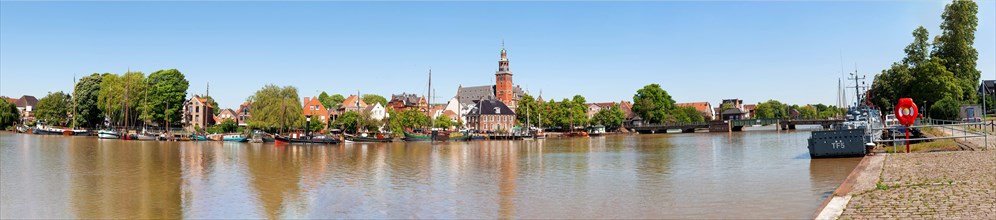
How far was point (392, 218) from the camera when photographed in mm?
16688

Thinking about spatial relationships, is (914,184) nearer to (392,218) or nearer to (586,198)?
(586,198)

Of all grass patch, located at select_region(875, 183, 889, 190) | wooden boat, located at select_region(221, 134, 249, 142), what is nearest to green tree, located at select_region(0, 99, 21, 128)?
wooden boat, located at select_region(221, 134, 249, 142)

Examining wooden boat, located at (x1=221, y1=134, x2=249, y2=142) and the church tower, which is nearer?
wooden boat, located at (x1=221, y1=134, x2=249, y2=142)

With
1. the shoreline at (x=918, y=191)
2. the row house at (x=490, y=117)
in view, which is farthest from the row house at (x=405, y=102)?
the shoreline at (x=918, y=191)

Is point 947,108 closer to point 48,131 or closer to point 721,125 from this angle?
point 721,125

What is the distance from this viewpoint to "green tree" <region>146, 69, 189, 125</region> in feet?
306

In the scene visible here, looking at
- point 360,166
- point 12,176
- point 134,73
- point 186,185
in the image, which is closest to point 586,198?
point 186,185

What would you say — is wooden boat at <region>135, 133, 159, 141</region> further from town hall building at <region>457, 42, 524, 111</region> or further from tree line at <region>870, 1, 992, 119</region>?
tree line at <region>870, 1, 992, 119</region>

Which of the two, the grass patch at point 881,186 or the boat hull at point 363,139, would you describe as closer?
the grass patch at point 881,186

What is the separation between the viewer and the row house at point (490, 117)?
125125 millimetres

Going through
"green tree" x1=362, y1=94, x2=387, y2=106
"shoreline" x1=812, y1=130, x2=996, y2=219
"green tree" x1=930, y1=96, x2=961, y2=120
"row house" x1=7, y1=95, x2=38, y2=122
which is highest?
"green tree" x1=362, y1=94, x2=387, y2=106

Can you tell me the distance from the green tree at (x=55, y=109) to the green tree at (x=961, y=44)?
12733cm

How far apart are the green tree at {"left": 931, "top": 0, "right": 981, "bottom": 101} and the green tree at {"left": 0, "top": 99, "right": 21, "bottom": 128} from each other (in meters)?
142

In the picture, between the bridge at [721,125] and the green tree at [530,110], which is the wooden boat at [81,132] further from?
the bridge at [721,125]
